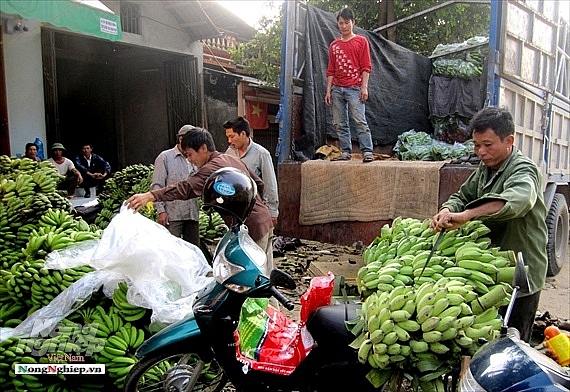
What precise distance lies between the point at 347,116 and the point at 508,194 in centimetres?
385

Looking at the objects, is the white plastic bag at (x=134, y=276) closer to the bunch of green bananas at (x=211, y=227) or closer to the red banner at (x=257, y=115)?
the bunch of green bananas at (x=211, y=227)

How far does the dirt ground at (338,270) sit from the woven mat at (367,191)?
430 mm

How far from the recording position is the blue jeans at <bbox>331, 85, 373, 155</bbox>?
226 inches

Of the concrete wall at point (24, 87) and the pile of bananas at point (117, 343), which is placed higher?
the concrete wall at point (24, 87)

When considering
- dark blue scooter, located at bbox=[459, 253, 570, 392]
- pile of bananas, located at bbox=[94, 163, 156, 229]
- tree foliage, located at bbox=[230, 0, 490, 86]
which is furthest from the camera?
tree foliage, located at bbox=[230, 0, 490, 86]

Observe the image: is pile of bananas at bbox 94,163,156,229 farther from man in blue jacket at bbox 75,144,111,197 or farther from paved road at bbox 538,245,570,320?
paved road at bbox 538,245,570,320

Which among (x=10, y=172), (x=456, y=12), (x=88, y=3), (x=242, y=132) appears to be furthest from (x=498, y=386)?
(x=456, y=12)

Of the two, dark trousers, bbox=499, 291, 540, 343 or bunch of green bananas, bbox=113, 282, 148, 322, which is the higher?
dark trousers, bbox=499, 291, 540, 343

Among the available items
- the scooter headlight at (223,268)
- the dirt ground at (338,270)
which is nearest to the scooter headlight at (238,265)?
the scooter headlight at (223,268)

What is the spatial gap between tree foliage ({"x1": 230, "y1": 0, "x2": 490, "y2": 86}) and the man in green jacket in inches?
338

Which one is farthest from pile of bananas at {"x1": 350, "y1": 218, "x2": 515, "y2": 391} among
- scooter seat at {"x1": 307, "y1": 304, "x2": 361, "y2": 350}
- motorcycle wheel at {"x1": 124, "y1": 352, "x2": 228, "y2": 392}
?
motorcycle wheel at {"x1": 124, "y1": 352, "x2": 228, "y2": 392}

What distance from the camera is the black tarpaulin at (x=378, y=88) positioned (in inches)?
237

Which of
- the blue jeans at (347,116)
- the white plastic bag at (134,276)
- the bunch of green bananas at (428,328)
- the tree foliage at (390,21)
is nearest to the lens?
the bunch of green bananas at (428,328)

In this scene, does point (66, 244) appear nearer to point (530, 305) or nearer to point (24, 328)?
point (24, 328)
